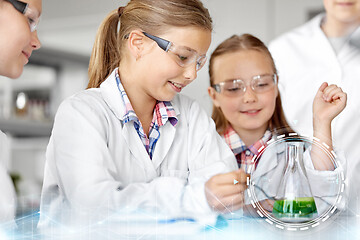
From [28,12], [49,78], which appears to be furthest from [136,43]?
[49,78]

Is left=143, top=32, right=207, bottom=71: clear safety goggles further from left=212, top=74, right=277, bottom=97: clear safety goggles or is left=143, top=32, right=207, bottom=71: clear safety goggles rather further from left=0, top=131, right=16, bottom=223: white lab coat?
left=0, top=131, right=16, bottom=223: white lab coat

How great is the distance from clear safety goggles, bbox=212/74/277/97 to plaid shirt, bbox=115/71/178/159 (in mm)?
83

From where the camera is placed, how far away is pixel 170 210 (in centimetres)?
50

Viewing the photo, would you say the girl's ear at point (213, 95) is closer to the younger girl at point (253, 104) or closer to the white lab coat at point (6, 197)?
the younger girl at point (253, 104)


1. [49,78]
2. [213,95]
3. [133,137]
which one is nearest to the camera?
[133,137]

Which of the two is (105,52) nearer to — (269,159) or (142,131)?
(142,131)

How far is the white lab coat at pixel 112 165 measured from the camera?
1.69ft

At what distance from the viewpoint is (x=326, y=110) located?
0.63 meters

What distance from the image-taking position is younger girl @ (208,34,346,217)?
2.00 feet

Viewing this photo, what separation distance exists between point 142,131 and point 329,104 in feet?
0.82

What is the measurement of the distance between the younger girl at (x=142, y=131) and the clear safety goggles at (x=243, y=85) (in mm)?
51

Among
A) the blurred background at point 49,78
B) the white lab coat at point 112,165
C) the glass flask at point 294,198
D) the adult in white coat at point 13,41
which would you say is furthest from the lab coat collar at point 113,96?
the blurred background at point 49,78

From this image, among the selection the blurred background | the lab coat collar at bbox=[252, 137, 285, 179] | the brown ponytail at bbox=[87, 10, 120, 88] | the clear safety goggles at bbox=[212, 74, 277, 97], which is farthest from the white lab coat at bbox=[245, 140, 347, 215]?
the blurred background

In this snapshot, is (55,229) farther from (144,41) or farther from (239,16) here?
(239,16)
